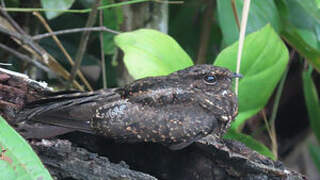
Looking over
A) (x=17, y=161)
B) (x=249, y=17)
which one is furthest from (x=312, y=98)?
(x=17, y=161)

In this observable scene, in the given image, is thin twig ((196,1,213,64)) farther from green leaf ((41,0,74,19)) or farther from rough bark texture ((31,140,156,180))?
rough bark texture ((31,140,156,180))

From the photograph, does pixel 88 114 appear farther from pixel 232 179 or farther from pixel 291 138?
pixel 291 138

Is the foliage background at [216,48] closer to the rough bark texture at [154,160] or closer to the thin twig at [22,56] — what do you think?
the thin twig at [22,56]

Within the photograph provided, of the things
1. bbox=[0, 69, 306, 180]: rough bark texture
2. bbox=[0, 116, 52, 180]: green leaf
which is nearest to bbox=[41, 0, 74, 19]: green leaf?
bbox=[0, 69, 306, 180]: rough bark texture

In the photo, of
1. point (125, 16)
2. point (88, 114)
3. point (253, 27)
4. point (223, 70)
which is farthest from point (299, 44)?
point (88, 114)

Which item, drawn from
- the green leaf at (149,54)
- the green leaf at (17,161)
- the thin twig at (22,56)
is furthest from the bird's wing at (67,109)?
the thin twig at (22,56)

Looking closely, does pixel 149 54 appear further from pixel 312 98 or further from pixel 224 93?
pixel 312 98

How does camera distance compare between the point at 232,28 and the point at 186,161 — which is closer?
the point at 186,161
